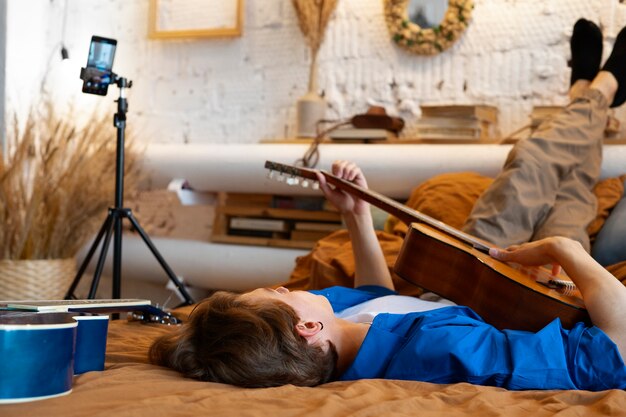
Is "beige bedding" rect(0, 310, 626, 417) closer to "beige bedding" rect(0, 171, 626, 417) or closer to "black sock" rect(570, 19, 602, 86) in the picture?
"beige bedding" rect(0, 171, 626, 417)

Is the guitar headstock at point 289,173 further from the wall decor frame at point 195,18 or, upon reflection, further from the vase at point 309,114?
the wall decor frame at point 195,18

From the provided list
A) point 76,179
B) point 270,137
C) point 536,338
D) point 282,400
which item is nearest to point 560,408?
point 536,338

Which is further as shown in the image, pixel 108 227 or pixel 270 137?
pixel 270 137

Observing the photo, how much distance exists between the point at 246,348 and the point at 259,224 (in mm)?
2148

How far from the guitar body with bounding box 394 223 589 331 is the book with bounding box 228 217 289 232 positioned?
155cm

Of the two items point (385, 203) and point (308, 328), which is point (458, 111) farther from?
point (308, 328)

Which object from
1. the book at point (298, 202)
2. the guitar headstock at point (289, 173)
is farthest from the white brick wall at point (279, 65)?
the guitar headstock at point (289, 173)

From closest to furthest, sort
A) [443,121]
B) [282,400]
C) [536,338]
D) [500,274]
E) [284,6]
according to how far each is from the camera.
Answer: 1. [282,400]
2. [536,338]
3. [500,274]
4. [443,121]
5. [284,6]

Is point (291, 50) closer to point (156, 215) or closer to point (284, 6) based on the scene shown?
point (284, 6)

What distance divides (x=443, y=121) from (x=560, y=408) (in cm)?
196

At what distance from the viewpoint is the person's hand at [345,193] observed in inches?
84.4

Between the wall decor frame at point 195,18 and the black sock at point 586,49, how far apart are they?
5.02 ft

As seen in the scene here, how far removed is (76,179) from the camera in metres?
3.11

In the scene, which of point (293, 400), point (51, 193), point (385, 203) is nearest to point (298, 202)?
point (51, 193)
